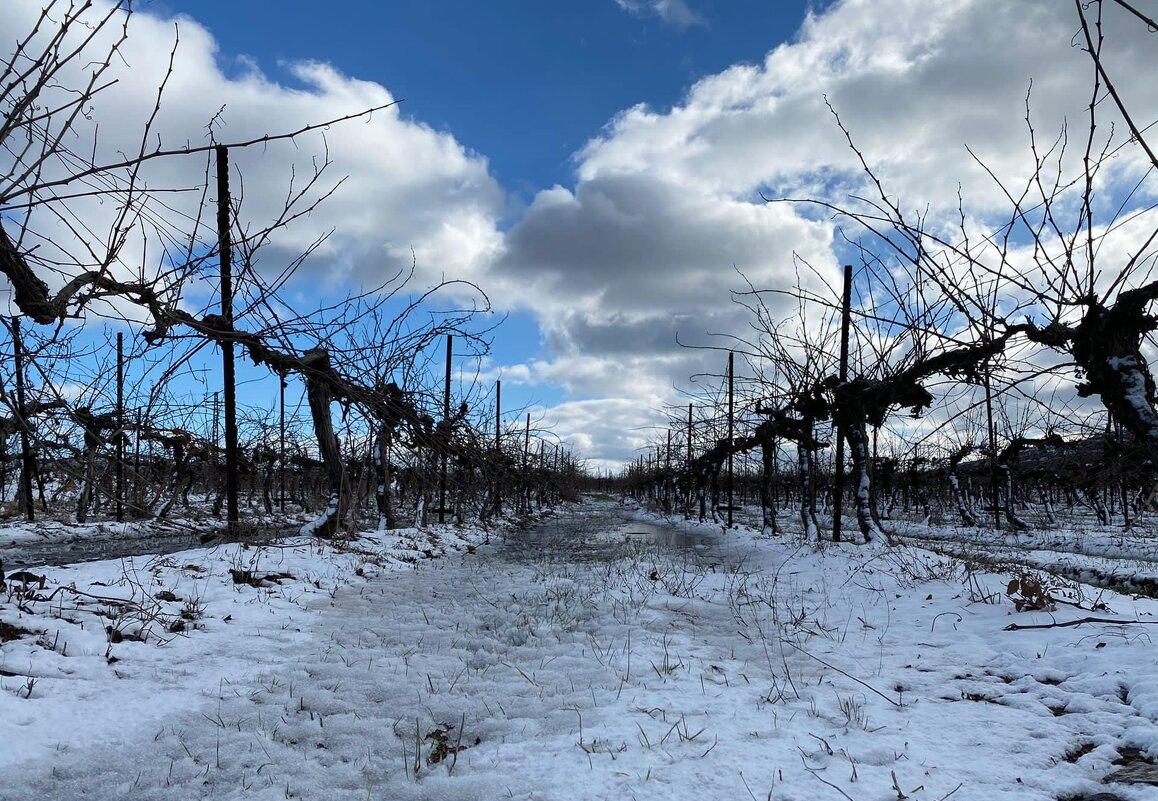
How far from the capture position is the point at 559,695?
373 cm

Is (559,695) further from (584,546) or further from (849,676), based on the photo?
(584,546)

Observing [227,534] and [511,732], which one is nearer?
[511,732]

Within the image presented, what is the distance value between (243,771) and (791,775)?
2301mm

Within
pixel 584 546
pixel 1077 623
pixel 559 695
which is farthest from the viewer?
pixel 584 546

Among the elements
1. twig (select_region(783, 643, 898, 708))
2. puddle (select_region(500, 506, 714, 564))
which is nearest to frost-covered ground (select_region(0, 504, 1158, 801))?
twig (select_region(783, 643, 898, 708))

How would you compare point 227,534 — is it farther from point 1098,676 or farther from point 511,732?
point 1098,676

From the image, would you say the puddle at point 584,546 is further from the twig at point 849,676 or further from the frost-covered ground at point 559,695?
the twig at point 849,676

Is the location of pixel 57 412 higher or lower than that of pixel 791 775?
higher

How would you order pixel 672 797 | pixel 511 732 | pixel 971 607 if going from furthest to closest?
pixel 971 607 < pixel 511 732 < pixel 672 797

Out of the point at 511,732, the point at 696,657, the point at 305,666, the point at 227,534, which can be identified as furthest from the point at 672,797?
the point at 227,534

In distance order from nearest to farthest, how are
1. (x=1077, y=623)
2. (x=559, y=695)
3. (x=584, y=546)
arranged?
(x=559, y=695) < (x=1077, y=623) < (x=584, y=546)

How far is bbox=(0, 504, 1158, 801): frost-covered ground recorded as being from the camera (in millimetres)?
2557

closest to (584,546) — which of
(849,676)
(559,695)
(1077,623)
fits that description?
(1077,623)

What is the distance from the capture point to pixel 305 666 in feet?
13.8
